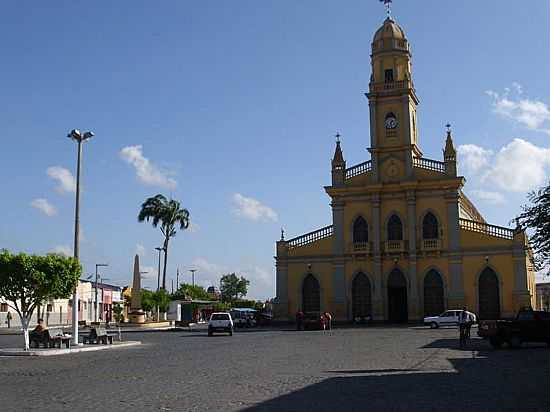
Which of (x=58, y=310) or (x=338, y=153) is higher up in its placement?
(x=338, y=153)

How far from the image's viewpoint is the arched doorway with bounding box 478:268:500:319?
5350 centimetres

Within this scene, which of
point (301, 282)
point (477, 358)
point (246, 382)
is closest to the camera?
point (246, 382)

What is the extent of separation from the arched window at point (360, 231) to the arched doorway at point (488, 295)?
29.6 feet

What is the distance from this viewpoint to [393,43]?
59.4 metres

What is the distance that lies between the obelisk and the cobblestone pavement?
25.2m

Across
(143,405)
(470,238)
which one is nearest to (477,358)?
(143,405)

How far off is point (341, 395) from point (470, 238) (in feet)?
140

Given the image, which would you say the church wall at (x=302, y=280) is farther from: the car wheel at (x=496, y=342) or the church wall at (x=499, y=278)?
the car wheel at (x=496, y=342)

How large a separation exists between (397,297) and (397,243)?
4139 mm

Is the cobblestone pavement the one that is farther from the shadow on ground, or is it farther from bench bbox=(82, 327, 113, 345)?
bench bbox=(82, 327, 113, 345)

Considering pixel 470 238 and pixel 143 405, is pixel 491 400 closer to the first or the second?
pixel 143 405

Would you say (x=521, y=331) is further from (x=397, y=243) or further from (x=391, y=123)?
(x=391, y=123)

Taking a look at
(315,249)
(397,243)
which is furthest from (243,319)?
(397,243)

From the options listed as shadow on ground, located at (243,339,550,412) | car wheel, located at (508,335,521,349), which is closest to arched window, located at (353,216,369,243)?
car wheel, located at (508,335,521,349)
